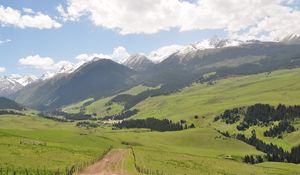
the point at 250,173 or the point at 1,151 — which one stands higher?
the point at 1,151

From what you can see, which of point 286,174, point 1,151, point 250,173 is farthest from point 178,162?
point 1,151

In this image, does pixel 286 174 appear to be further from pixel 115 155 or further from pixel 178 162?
pixel 115 155

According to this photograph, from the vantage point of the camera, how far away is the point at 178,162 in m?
131

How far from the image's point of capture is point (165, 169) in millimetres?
112312

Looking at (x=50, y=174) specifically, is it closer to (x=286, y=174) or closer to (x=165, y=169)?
(x=165, y=169)

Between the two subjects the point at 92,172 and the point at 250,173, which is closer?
the point at 92,172

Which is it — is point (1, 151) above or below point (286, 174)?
above

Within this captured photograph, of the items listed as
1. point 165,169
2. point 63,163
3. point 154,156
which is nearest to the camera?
point 63,163

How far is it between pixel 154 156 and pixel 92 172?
49.7 metres

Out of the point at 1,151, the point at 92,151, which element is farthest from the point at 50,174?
the point at 92,151

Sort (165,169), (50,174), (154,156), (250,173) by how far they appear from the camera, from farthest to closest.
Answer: (154,156)
(250,173)
(165,169)
(50,174)

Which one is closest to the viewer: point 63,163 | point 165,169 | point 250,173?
point 63,163

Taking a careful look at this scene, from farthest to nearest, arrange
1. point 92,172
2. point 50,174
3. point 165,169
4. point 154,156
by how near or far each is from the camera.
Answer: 1. point 154,156
2. point 165,169
3. point 92,172
4. point 50,174

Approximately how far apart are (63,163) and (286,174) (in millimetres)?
76761
